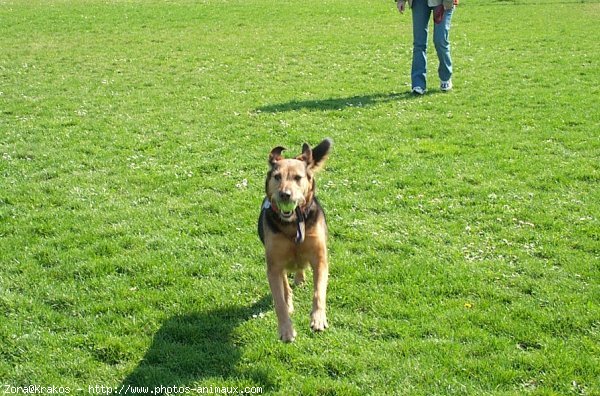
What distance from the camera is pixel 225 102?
14.4 m

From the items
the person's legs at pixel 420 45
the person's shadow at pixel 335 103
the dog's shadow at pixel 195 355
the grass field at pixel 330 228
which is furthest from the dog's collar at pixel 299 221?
the person's legs at pixel 420 45

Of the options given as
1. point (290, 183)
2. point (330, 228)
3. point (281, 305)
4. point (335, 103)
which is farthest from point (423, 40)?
point (281, 305)

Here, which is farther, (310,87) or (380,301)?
(310,87)

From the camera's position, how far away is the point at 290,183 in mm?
5441

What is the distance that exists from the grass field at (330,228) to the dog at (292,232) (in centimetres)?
46

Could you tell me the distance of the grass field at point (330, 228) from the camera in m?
5.28

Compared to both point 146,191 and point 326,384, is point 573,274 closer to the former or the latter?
point 326,384

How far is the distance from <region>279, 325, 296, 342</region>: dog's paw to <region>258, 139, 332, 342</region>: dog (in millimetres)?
53

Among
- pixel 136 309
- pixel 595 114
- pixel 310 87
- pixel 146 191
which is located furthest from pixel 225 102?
pixel 136 309

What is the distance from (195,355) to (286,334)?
85cm

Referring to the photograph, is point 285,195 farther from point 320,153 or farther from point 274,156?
point 320,153

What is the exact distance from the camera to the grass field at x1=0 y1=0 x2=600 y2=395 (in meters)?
5.28

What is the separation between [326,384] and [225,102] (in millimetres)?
10314

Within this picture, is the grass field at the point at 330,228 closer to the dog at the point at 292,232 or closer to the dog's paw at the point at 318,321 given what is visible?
the dog's paw at the point at 318,321
